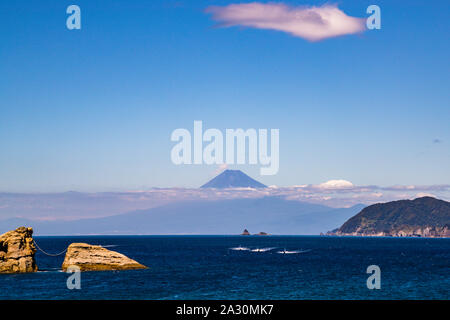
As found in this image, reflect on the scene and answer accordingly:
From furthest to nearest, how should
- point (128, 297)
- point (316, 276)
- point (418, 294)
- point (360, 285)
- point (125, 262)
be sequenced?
point (125, 262)
point (316, 276)
point (360, 285)
point (418, 294)
point (128, 297)

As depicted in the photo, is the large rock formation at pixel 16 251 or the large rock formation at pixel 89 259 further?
the large rock formation at pixel 89 259

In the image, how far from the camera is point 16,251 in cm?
8144

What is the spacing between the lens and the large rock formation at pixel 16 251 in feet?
261

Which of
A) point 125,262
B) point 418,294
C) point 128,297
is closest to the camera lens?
point 128,297

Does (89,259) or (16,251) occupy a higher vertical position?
(16,251)

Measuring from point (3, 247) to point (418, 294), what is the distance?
65.2 meters

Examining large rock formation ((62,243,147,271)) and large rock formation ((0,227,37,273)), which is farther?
large rock formation ((62,243,147,271))

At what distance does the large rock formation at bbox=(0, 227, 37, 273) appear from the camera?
7944 cm

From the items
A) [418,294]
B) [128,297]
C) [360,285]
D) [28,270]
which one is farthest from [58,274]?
[418,294]
